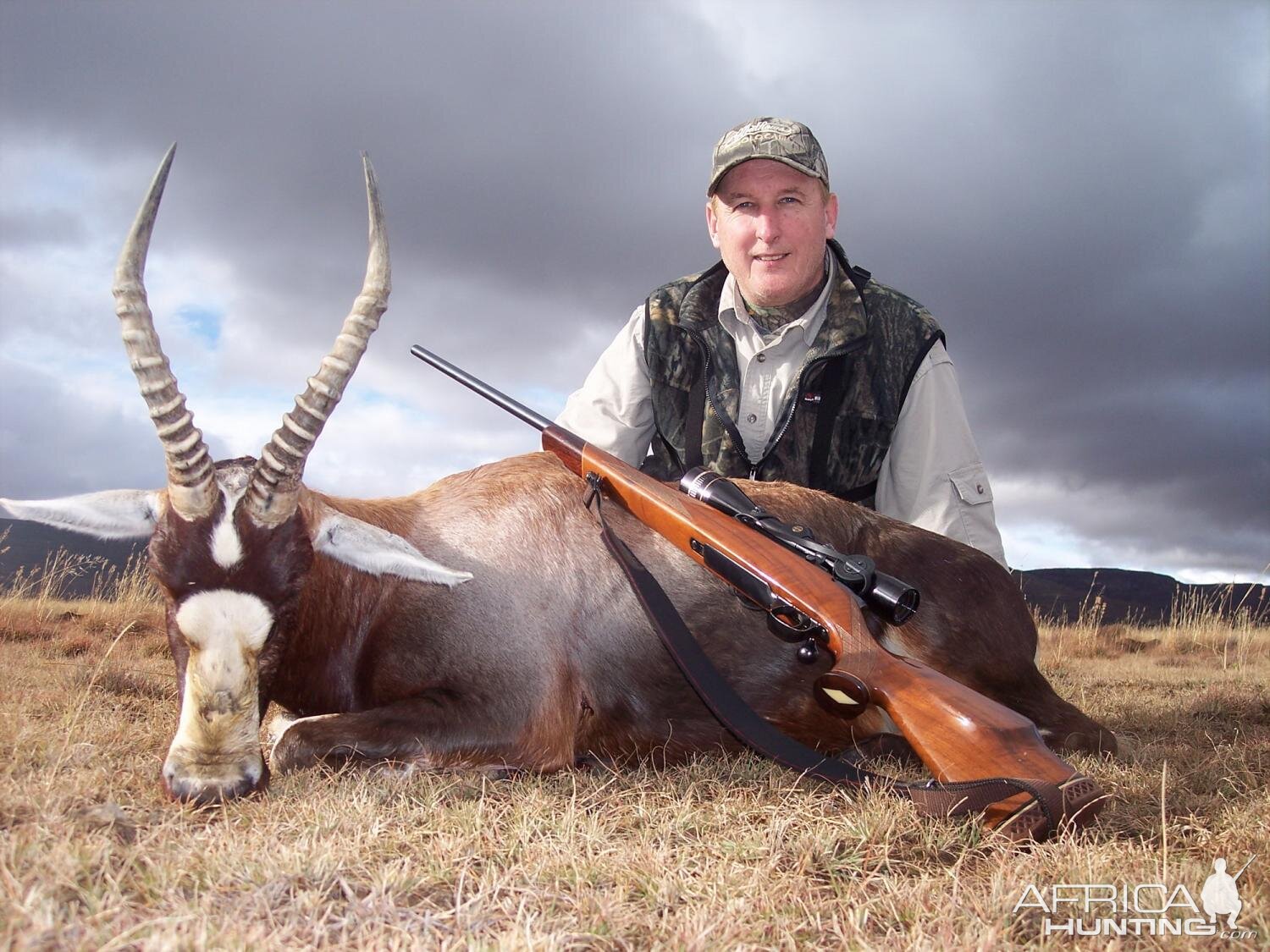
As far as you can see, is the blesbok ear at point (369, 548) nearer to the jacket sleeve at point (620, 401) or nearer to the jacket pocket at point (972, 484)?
the jacket sleeve at point (620, 401)

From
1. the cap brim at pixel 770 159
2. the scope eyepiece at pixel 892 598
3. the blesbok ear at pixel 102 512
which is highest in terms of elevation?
the cap brim at pixel 770 159

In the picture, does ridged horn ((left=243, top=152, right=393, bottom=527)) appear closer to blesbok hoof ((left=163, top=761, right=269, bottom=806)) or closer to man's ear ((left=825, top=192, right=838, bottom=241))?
blesbok hoof ((left=163, top=761, right=269, bottom=806))

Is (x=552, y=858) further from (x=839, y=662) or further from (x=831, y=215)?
(x=831, y=215)

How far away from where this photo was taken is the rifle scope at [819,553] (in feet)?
12.7

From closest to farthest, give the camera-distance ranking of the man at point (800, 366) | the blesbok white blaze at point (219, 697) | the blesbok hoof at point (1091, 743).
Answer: the blesbok white blaze at point (219, 697) → the blesbok hoof at point (1091, 743) → the man at point (800, 366)

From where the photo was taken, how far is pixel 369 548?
383cm

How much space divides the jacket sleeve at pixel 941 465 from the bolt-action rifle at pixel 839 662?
2.01 meters

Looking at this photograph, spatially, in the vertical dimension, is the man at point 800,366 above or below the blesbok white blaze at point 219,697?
above

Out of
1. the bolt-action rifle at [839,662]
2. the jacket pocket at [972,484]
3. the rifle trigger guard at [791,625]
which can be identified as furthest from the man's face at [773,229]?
the rifle trigger guard at [791,625]

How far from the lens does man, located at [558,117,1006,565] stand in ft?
19.3

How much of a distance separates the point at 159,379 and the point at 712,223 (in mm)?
4233

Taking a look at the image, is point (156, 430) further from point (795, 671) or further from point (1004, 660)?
point (1004, 660)

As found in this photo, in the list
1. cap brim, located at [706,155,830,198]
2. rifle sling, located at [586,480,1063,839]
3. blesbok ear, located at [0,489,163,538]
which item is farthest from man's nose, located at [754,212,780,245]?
blesbok ear, located at [0,489,163,538]

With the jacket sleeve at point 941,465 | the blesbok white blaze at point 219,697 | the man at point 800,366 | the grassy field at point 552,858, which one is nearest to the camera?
the grassy field at point 552,858
